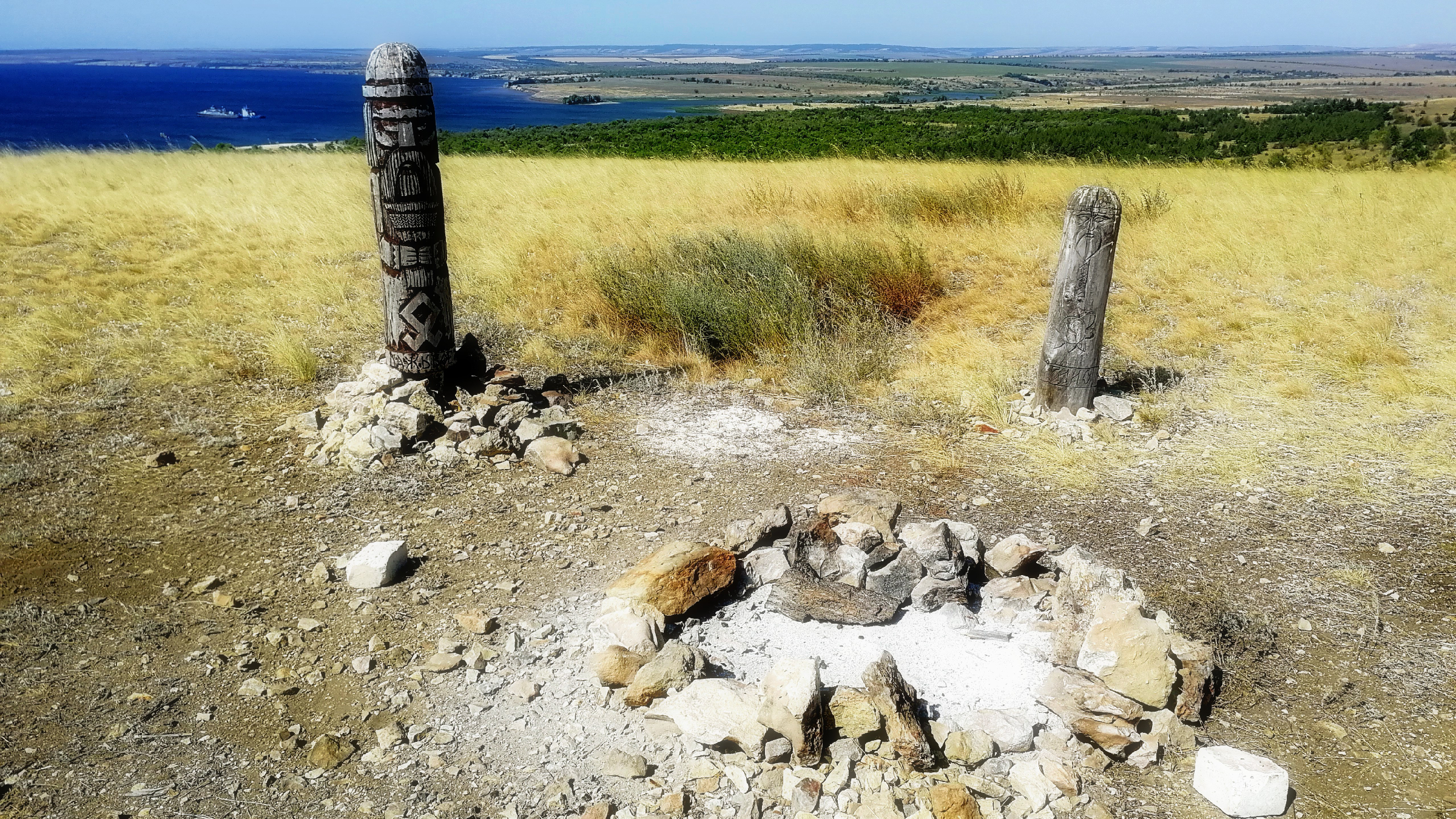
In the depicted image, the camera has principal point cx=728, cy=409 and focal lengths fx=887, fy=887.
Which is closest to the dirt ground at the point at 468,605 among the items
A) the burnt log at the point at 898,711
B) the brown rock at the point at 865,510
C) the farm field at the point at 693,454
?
the farm field at the point at 693,454

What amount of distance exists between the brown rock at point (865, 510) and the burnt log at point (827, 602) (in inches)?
14.3

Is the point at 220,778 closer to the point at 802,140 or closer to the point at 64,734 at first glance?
the point at 64,734

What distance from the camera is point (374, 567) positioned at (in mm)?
3465

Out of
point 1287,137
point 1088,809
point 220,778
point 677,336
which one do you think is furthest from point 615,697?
point 1287,137

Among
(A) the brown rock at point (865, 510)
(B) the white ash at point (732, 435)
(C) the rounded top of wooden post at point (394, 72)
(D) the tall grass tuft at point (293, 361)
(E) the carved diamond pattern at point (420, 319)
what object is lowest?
(B) the white ash at point (732, 435)

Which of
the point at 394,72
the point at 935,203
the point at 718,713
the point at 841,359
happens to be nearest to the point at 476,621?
the point at 718,713

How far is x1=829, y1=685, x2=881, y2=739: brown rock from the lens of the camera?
2566 millimetres

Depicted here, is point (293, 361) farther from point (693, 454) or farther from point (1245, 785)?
point (1245, 785)

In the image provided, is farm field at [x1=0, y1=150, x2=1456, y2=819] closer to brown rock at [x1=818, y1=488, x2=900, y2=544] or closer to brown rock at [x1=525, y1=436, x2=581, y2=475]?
brown rock at [x1=525, y1=436, x2=581, y2=475]

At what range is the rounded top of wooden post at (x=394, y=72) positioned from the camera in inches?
182

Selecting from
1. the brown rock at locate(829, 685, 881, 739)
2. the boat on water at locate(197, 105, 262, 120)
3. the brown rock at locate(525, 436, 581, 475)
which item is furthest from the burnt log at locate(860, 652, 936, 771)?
the boat on water at locate(197, 105, 262, 120)

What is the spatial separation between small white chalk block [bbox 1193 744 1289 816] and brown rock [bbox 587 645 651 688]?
1.67 meters

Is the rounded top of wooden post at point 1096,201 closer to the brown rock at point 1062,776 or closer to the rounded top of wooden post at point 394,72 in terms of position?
the brown rock at point 1062,776

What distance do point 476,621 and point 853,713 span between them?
4.62 feet
